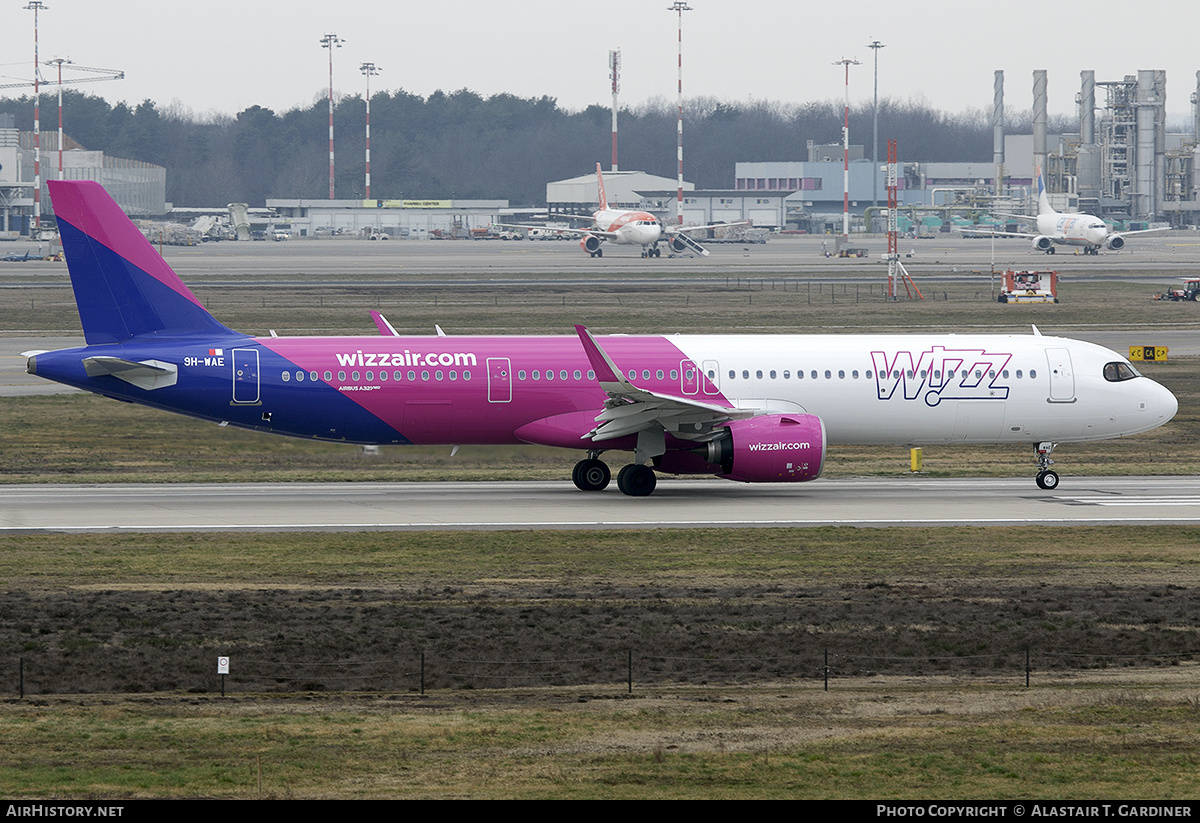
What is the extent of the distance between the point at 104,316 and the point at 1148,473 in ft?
100

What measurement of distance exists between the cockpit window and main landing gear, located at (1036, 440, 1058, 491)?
2459mm

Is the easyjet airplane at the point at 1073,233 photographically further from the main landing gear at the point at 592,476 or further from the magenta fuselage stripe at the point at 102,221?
the magenta fuselage stripe at the point at 102,221

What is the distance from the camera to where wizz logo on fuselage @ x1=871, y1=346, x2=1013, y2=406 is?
3972 cm

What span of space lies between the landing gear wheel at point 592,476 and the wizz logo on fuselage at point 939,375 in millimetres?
7797

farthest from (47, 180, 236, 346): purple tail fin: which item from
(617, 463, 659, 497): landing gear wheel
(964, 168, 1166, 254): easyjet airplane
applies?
(964, 168, 1166, 254): easyjet airplane

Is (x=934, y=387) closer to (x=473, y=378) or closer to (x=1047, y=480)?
(x=1047, y=480)

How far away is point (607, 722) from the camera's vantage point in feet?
61.1

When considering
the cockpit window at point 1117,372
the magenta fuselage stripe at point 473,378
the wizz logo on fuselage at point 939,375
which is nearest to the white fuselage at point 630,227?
the cockpit window at point 1117,372

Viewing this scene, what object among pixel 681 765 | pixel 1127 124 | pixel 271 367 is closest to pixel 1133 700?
pixel 681 765

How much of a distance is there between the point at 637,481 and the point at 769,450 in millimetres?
3978

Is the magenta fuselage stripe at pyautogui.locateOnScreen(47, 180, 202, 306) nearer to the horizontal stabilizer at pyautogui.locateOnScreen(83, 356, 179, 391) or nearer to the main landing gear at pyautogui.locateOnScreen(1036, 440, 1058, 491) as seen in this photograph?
the horizontal stabilizer at pyautogui.locateOnScreen(83, 356, 179, 391)

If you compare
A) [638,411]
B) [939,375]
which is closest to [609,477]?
[638,411]

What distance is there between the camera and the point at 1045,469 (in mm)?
40938
